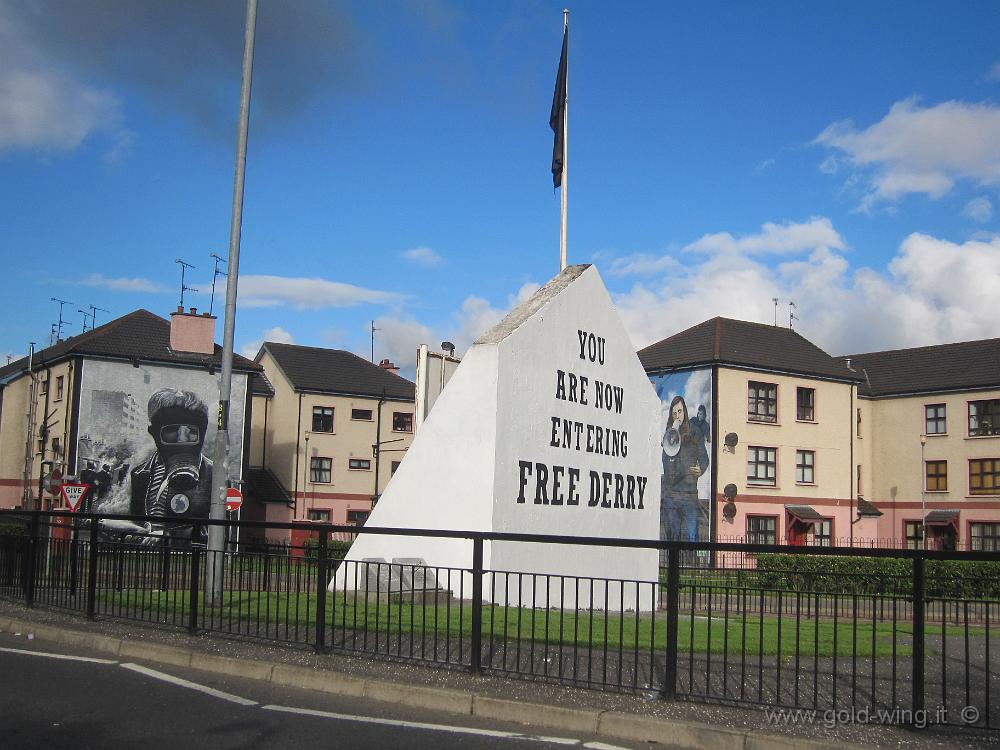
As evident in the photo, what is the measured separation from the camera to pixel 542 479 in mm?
17859

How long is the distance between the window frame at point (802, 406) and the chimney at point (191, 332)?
87.1 feet

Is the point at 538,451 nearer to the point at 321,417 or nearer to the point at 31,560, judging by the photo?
the point at 31,560

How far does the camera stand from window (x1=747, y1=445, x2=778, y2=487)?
43719mm

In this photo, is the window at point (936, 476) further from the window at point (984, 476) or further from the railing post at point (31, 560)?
the railing post at point (31, 560)

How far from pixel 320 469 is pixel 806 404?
2506 centimetres

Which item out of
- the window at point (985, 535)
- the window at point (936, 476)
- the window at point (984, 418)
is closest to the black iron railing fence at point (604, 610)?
the window at point (985, 535)

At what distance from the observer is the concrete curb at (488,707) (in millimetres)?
6457

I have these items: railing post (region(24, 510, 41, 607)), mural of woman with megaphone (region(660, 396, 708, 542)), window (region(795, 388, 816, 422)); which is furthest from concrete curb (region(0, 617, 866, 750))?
window (region(795, 388, 816, 422))

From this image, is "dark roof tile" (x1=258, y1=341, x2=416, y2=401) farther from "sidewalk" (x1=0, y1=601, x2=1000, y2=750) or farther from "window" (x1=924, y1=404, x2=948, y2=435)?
"sidewalk" (x1=0, y1=601, x2=1000, y2=750)

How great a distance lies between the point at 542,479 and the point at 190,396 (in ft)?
87.2

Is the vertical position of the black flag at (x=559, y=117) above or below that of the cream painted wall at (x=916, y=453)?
above

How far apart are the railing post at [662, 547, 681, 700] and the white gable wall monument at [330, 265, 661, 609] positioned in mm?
5869

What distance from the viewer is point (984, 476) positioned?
1786 inches

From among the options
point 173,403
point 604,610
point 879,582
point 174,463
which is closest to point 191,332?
point 173,403
